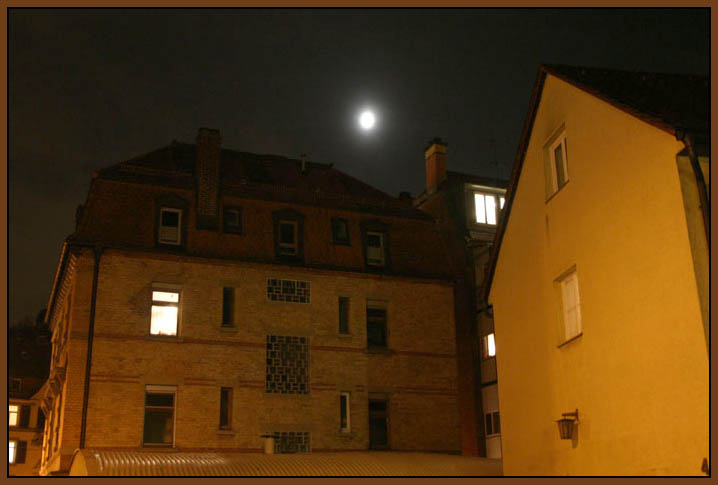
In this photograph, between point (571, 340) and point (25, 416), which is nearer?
point (571, 340)

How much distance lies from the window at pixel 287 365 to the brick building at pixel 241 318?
4cm

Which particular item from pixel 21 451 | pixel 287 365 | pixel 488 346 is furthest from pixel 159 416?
pixel 21 451

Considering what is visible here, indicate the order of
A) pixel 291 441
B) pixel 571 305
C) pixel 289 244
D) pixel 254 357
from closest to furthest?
pixel 571 305 → pixel 291 441 → pixel 254 357 → pixel 289 244

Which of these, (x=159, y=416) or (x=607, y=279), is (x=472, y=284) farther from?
(x=607, y=279)

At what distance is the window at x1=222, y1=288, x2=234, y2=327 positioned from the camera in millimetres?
30922

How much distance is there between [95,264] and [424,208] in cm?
1677

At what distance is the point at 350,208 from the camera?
34.5 meters

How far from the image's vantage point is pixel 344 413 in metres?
31.8

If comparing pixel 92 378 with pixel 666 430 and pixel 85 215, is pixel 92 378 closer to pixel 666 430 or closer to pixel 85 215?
pixel 85 215

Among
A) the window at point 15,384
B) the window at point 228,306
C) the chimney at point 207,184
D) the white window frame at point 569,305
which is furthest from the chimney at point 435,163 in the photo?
the window at point 15,384

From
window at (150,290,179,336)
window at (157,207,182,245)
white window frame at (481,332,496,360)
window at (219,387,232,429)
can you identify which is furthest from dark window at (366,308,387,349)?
window at (157,207,182,245)

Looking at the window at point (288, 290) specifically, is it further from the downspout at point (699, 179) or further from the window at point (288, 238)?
the downspout at point (699, 179)

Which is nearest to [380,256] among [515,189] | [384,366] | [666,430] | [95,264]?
[384,366]

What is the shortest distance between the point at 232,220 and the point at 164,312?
460cm
